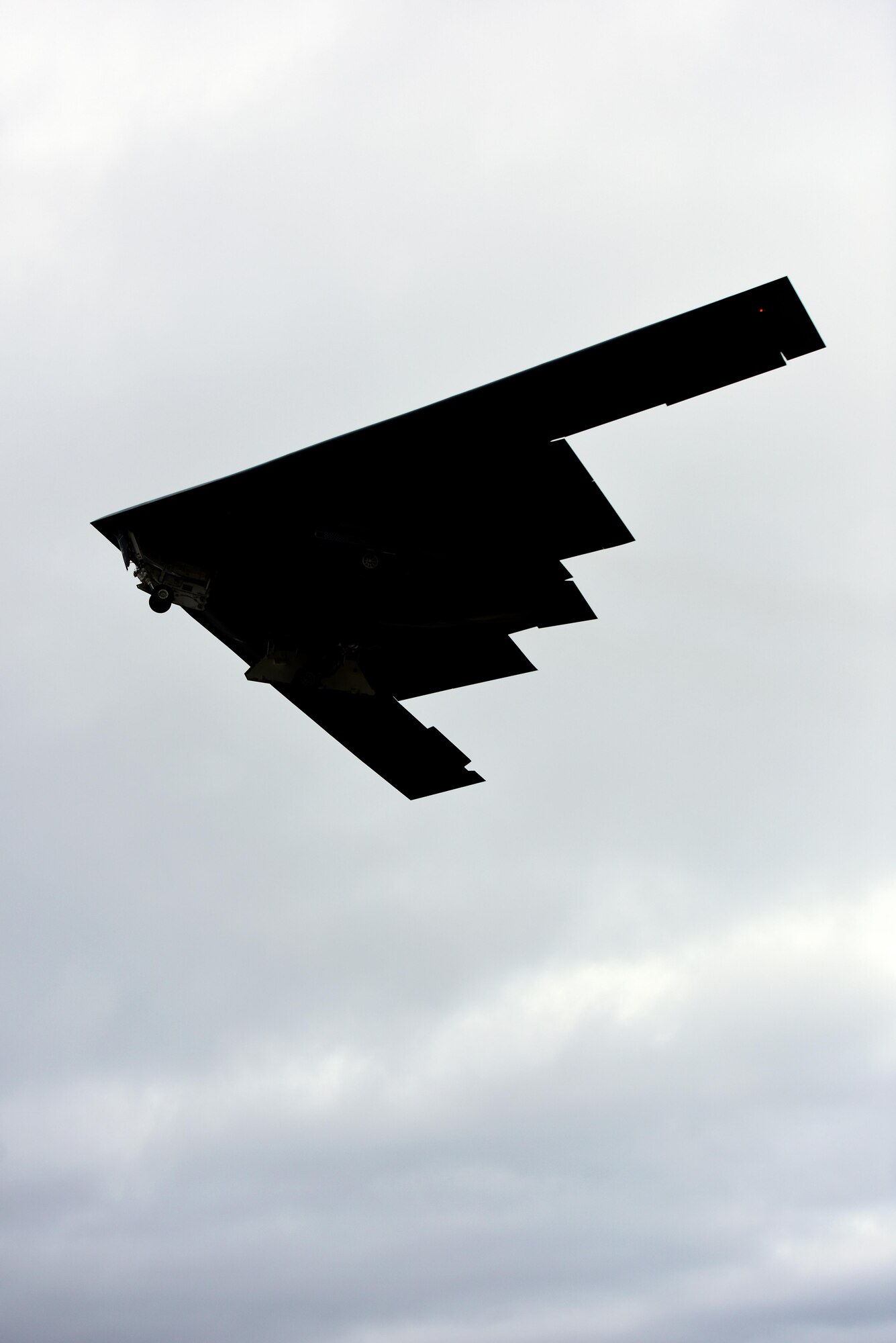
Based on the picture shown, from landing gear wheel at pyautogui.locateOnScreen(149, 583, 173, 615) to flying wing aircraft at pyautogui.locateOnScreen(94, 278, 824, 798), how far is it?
4 cm

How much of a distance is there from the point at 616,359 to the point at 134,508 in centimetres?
835

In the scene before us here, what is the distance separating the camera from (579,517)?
22.8 meters

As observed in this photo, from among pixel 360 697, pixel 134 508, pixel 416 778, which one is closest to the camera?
pixel 134 508

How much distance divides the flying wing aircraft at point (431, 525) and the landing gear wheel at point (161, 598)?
0.04m

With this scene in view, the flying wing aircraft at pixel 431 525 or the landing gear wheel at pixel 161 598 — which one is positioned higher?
the flying wing aircraft at pixel 431 525

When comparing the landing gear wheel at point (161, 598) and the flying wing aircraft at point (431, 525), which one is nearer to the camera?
the flying wing aircraft at point (431, 525)

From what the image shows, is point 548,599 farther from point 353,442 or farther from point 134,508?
point 134,508

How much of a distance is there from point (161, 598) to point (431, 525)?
4858 millimetres

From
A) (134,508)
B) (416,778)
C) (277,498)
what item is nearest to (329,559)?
→ (277,498)

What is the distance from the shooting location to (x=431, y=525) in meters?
23.5

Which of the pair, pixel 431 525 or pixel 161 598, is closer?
pixel 161 598

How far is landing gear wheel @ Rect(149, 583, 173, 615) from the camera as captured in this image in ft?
75.2

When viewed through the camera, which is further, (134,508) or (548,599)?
(548,599)

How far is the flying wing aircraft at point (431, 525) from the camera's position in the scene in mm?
20703
